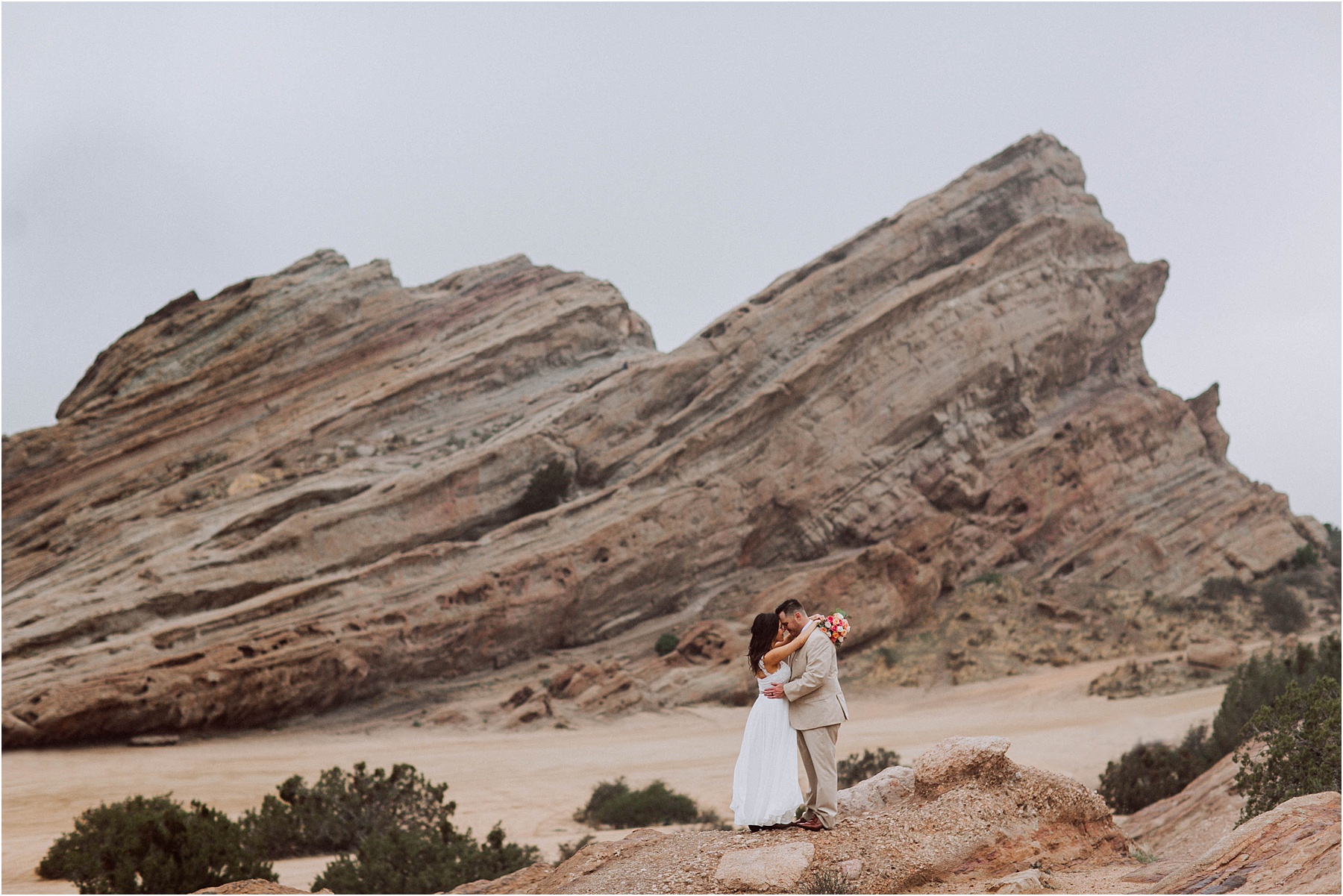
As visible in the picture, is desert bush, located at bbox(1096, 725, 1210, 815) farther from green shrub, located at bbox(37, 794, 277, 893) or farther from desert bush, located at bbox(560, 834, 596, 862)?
green shrub, located at bbox(37, 794, 277, 893)

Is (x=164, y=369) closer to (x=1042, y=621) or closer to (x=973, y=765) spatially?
(x=1042, y=621)

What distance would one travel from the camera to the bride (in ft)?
20.9

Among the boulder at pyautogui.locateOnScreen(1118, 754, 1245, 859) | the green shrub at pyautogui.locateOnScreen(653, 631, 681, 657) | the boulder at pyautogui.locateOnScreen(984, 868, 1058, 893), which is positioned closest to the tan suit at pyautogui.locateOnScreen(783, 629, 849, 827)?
the boulder at pyautogui.locateOnScreen(984, 868, 1058, 893)

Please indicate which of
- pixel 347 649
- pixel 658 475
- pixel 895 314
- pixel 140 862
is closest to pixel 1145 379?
pixel 895 314

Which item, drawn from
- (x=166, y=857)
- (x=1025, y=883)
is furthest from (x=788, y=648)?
(x=166, y=857)

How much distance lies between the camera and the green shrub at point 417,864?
28.2 ft

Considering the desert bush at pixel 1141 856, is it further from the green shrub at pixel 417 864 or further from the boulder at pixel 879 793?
the green shrub at pixel 417 864

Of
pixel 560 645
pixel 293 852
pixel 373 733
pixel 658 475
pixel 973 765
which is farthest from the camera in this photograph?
pixel 658 475

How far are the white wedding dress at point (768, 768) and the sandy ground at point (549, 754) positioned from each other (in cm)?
520

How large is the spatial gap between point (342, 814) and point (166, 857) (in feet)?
9.90

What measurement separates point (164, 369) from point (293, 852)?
31.0m

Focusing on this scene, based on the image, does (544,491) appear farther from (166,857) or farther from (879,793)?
(879,793)

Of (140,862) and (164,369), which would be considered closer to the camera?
(140,862)

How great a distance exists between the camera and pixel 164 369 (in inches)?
1420
